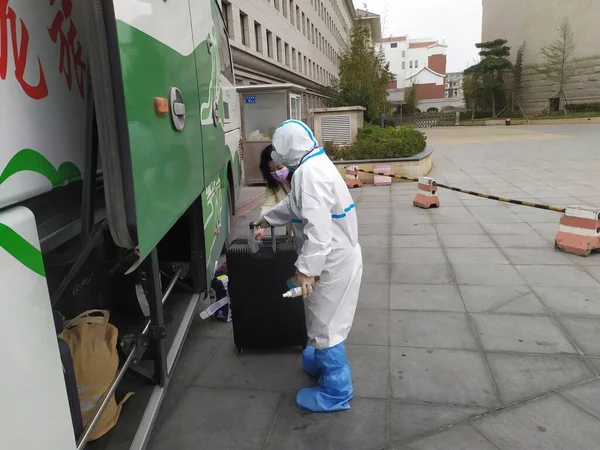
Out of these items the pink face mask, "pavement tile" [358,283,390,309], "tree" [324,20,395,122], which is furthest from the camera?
"tree" [324,20,395,122]

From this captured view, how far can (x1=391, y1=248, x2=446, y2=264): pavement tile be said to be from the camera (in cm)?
534

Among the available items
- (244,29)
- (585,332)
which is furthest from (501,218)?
(244,29)

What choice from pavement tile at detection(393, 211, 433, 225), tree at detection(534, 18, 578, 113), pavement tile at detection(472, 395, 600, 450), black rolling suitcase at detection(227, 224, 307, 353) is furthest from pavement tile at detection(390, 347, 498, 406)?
tree at detection(534, 18, 578, 113)

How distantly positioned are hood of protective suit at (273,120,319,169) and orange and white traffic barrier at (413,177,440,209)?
549 centimetres

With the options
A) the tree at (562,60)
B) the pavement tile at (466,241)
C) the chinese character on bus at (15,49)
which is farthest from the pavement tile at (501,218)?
the tree at (562,60)

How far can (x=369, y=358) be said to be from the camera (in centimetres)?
332

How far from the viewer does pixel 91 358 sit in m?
2.23

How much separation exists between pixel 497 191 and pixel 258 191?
17.3 ft

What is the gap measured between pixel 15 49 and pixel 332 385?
2.26 metres

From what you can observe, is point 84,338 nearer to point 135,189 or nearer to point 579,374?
point 135,189

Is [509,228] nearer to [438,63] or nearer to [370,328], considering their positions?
[370,328]

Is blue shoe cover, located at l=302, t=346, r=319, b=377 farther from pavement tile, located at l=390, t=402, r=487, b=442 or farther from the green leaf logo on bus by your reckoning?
the green leaf logo on bus

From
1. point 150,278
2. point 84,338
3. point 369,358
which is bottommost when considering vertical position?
point 369,358

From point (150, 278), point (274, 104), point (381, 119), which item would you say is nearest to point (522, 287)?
point (150, 278)
